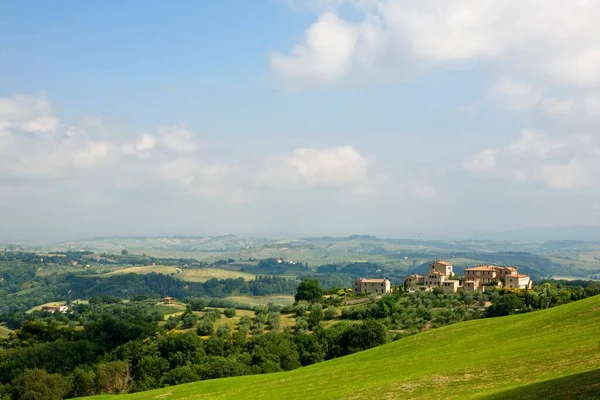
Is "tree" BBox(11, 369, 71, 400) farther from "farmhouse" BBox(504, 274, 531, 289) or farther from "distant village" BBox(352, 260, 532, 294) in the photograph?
"farmhouse" BBox(504, 274, 531, 289)

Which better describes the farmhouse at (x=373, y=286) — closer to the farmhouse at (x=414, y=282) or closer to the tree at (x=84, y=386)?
the farmhouse at (x=414, y=282)

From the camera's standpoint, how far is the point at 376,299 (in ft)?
403

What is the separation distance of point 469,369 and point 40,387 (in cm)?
5984

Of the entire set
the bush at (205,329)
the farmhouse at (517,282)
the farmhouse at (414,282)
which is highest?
the farmhouse at (517,282)

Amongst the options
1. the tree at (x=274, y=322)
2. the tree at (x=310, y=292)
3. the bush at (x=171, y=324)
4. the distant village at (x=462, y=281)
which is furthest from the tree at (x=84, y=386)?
the distant village at (x=462, y=281)

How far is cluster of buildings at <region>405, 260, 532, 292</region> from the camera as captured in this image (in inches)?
4978

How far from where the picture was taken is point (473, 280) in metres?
128

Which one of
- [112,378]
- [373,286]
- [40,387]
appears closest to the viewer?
[40,387]

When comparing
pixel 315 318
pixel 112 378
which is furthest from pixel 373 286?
pixel 112 378

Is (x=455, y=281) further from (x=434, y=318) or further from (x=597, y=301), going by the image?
(x=597, y=301)

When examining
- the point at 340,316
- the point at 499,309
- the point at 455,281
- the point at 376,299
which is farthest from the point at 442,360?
the point at 455,281

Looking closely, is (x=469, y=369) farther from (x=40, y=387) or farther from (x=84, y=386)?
(x=40, y=387)

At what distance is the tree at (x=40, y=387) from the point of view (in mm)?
68750

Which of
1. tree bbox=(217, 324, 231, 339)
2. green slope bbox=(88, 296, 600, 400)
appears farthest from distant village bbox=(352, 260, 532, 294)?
green slope bbox=(88, 296, 600, 400)
